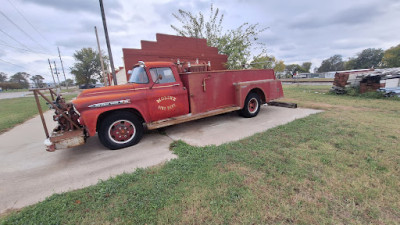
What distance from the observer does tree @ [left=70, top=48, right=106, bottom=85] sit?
41.9 metres

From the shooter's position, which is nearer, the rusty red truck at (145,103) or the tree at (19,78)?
the rusty red truck at (145,103)

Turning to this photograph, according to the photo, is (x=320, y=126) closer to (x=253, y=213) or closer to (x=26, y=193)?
(x=253, y=213)

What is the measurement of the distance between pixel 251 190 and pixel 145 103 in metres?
3.08

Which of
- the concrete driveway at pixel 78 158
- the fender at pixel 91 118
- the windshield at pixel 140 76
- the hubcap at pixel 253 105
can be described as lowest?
the concrete driveway at pixel 78 158

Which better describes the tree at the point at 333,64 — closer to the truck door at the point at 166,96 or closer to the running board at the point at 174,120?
the running board at the point at 174,120

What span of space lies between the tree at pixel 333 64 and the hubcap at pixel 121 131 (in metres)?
107

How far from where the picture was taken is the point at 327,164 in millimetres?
2941

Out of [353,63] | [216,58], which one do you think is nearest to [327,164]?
[216,58]

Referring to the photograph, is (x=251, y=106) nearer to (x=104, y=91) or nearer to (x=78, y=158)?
(x=104, y=91)

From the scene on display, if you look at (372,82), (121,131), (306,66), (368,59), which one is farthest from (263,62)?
(306,66)

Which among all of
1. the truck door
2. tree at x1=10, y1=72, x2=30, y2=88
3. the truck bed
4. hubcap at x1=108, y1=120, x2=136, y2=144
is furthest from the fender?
tree at x1=10, y1=72, x2=30, y2=88

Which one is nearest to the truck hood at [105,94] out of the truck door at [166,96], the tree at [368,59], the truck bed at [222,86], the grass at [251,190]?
the truck door at [166,96]

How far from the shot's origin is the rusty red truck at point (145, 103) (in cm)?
380

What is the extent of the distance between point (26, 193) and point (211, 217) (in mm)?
2822
